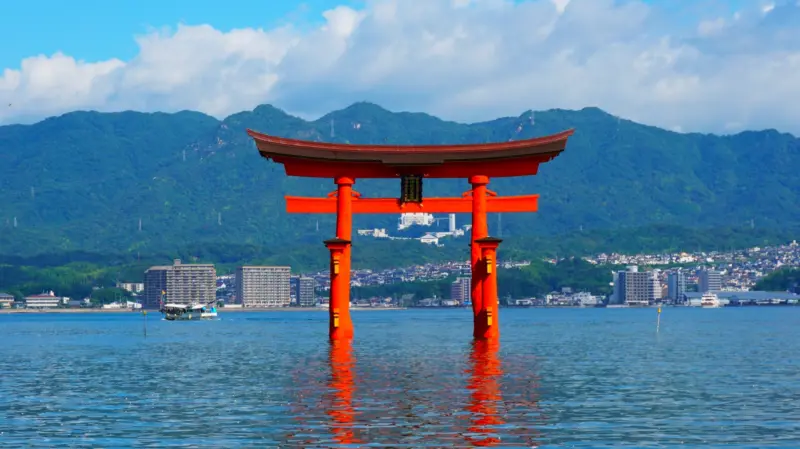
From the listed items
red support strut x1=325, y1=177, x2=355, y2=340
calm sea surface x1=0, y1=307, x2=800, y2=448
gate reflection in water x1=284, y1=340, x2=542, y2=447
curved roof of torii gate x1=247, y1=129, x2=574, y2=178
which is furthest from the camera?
red support strut x1=325, y1=177, x2=355, y2=340

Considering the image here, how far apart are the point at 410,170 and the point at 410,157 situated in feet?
4.08

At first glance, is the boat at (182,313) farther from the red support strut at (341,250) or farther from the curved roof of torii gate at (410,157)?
the curved roof of torii gate at (410,157)

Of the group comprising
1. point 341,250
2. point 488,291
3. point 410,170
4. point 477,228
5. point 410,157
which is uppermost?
point 410,157

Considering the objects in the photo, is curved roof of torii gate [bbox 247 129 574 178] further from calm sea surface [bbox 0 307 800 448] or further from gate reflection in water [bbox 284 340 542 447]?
gate reflection in water [bbox 284 340 542 447]

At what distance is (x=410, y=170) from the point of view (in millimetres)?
66938

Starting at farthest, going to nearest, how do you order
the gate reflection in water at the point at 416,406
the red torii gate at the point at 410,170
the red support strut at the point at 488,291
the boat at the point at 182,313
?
the boat at the point at 182,313 → the red support strut at the point at 488,291 → the red torii gate at the point at 410,170 → the gate reflection in water at the point at 416,406

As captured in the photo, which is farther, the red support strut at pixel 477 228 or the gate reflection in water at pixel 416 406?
the red support strut at pixel 477 228

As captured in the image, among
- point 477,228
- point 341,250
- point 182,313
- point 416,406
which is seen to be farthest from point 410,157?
point 182,313

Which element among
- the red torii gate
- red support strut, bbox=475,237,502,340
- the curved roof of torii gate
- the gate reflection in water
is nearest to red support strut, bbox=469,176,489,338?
the red torii gate

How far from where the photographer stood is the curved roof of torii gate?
211 feet

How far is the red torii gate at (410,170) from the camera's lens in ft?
212

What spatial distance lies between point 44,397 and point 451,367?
1816cm

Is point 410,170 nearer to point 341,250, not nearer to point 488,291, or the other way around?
point 341,250

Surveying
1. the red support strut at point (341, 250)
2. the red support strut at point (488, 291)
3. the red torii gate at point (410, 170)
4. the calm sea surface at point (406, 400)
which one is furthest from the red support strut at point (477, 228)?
the red support strut at point (341, 250)
